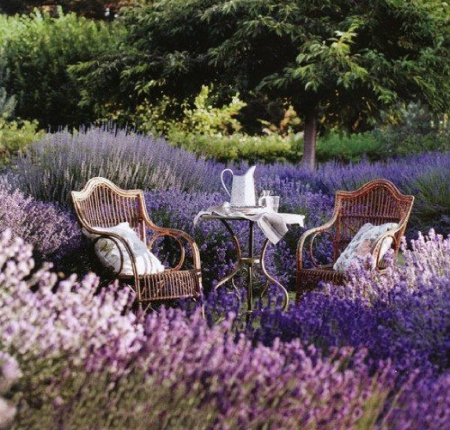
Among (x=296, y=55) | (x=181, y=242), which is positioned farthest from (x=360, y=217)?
(x=296, y=55)

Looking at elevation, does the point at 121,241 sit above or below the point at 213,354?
below

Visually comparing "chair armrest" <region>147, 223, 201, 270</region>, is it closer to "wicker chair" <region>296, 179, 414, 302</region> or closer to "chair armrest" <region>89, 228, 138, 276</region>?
"chair armrest" <region>89, 228, 138, 276</region>

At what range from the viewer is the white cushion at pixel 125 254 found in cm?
594

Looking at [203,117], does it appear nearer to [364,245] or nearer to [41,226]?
[41,226]

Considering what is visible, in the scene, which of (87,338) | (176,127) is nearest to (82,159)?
(87,338)

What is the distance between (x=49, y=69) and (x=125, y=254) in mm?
10379

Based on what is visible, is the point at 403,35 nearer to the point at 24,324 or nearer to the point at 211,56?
the point at 211,56

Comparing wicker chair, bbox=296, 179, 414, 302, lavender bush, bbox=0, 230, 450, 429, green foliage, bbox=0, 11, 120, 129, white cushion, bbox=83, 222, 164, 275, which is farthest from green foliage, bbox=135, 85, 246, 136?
lavender bush, bbox=0, 230, 450, 429

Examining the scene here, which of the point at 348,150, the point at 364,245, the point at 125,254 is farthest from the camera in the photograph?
the point at 348,150

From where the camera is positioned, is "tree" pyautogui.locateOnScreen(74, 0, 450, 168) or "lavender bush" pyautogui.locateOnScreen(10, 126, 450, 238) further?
"tree" pyautogui.locateOnScreen(74, 0, 450, 168)

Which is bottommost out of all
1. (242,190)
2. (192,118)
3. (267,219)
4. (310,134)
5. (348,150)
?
(348,150)

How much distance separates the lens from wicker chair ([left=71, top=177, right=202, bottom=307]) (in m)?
5.80

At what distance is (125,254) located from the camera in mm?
6062

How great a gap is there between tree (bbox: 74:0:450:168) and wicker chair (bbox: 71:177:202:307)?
534cm
